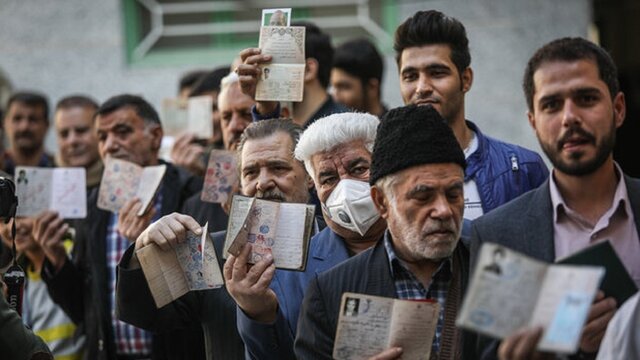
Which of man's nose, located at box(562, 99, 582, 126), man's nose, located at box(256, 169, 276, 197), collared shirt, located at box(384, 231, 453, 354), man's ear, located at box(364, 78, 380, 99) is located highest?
man's ear, located at box(364, 78, 380, 99)

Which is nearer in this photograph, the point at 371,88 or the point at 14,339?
the point at 14,339

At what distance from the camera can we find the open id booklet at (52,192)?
7.54m

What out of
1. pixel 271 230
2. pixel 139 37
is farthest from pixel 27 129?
pixel 271 230

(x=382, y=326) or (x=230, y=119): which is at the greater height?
(x=230, y=119)

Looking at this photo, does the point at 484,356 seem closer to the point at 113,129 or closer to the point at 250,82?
the point at 250,82

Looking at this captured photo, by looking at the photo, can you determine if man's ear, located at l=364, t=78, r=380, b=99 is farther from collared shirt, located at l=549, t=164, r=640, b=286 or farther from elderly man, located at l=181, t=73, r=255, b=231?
collared shirt, located at l=549, t=164, r=640, b=286

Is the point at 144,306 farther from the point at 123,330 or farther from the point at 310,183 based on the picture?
the point at 123,330

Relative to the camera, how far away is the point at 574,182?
5.02 metres

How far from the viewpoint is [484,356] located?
468 centimetres

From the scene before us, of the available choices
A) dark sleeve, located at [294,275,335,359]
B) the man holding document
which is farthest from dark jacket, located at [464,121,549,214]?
dark sleeve, located at [294,275,335,359]

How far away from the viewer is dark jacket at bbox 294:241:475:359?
192 inches

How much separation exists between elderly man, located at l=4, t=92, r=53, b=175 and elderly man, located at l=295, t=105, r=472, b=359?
492 cm

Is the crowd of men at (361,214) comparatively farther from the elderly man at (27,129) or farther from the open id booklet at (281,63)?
the elderly man at (27,129)

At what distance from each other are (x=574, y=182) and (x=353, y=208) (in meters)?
0.96
